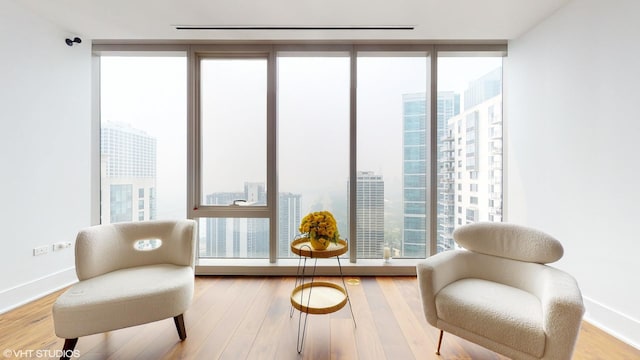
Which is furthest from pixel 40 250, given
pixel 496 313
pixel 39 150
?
pixel 496 313

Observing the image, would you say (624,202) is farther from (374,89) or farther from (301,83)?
(301,83)

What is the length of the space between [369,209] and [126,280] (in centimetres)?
231

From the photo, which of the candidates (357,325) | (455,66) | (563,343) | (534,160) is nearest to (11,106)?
(357,325)

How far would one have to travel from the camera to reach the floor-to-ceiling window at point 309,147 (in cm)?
296

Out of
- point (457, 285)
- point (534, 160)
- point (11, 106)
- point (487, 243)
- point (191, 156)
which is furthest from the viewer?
point (191, 156)

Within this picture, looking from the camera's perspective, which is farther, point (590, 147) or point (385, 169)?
point (385, 169)

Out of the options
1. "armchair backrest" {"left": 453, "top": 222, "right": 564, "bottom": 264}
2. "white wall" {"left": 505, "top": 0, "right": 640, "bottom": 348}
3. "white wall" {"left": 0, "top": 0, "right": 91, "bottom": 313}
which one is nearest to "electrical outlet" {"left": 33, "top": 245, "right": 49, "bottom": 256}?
"white wall" {"left": 0, "top": 0, "right": 91, "bottom": 313}

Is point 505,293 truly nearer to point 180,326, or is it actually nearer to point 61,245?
point 180,326

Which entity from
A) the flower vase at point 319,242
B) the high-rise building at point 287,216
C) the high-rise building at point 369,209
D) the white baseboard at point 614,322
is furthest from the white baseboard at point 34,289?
the white baseboard at point 614,322

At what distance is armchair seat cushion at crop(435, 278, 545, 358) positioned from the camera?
1.23 m

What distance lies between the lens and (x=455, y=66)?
9.84ft

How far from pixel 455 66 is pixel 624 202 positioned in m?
2.02

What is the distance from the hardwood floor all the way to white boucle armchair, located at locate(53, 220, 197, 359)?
0.21 m

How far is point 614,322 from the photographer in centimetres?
183
